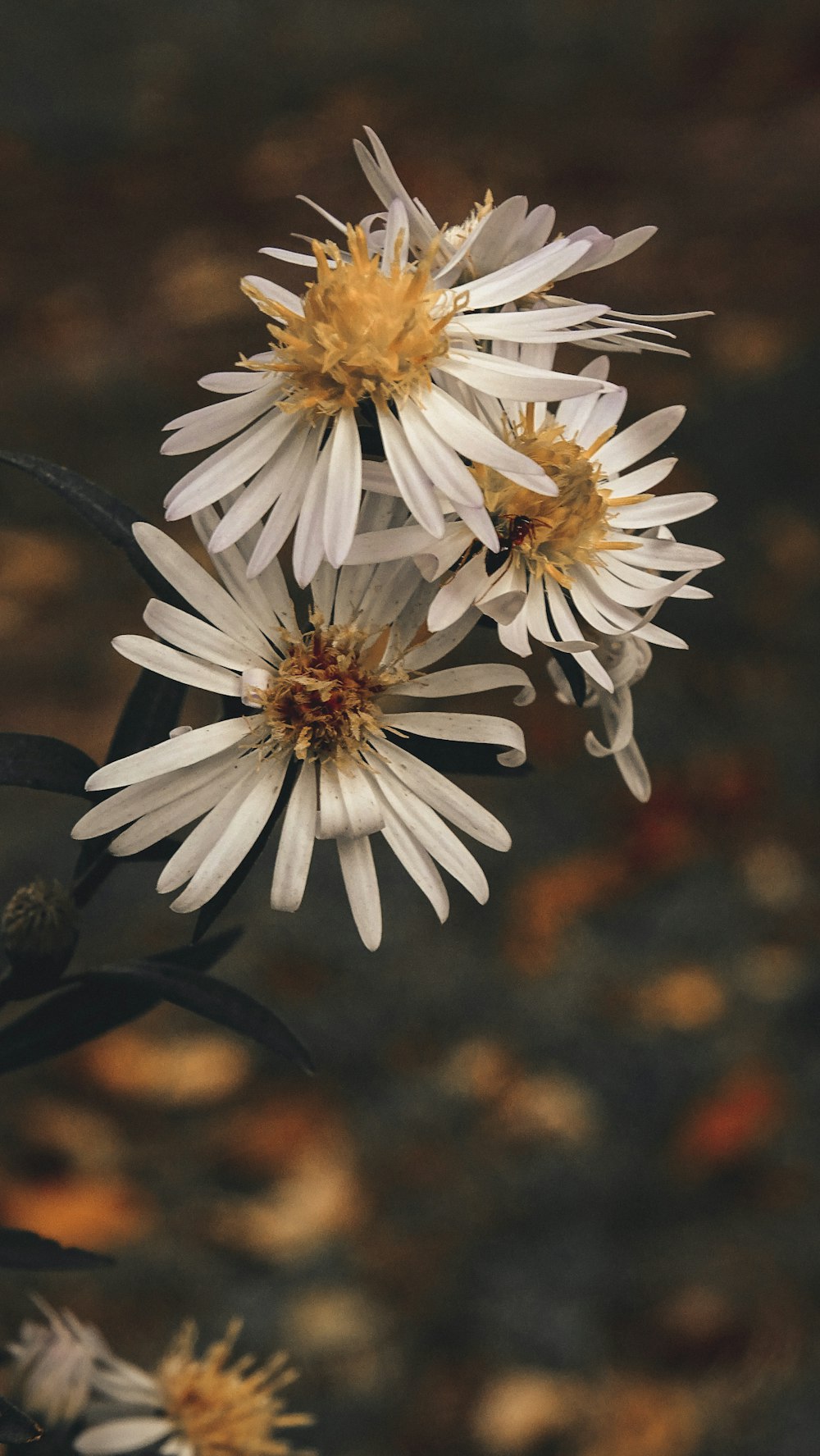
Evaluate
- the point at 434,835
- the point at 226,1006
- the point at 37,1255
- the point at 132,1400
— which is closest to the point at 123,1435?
the point at 132,1400

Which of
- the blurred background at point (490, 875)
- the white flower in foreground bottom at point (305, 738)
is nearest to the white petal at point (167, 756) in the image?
the white flower in foreground bottom at point (305, 738)

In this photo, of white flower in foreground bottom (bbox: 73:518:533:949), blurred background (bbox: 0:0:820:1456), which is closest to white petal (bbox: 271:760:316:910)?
white flower in foreground bottom (bbox: 73:518:533:949)

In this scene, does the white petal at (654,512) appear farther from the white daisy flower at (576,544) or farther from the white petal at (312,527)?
the white petal at (312,527)

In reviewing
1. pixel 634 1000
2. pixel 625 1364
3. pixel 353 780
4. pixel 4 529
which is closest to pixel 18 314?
pixel 4 529

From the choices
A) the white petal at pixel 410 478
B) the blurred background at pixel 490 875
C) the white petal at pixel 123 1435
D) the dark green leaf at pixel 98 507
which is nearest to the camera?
the white petal at pixel 410 478

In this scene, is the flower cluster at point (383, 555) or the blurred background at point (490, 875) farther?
the blurred background at point (490, 875)

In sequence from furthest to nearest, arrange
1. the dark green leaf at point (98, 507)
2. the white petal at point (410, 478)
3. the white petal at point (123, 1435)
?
the white petal at point (123, 1435) → the dark green leaf at point (98, 507) → the white petal at point (410, 478)

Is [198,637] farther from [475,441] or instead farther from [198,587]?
[475,441]
